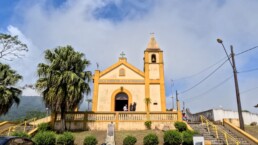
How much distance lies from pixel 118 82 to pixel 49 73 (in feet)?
31.4

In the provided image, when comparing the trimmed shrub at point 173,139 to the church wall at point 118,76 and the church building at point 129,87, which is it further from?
the church wall at point 118,76

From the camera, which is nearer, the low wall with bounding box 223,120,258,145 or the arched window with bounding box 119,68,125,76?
the low wall with bounding box 223,120,258,145

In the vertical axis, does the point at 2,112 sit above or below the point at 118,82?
below

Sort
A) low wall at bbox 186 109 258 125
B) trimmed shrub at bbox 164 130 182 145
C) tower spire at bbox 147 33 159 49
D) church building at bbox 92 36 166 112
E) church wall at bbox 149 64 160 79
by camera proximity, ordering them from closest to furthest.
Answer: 1. trimmed shrub at bbox 164 130 182 145
2. church building at bbox 92 36 166 112
3. low wall at bbox 186 109 258 125
4. church wall at bbox 149 64 160 79
5. tower spire at bbox 147 33 159 49

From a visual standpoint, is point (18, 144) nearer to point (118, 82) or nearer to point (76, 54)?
point (76, 54)

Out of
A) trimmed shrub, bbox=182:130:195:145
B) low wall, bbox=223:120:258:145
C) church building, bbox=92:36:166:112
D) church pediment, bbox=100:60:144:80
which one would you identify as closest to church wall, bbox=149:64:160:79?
church building, bbox=92:36:166:112

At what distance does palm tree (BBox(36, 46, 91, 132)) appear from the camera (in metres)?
18.8

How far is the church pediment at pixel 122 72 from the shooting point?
1063 inches

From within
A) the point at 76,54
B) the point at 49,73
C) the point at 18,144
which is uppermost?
the point at 76,54

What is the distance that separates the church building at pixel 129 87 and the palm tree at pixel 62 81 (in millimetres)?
6103

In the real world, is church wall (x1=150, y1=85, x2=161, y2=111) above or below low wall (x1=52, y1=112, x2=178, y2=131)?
above

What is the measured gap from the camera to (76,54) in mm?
20297

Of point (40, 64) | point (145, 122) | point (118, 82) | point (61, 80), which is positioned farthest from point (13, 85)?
point (145, 122)

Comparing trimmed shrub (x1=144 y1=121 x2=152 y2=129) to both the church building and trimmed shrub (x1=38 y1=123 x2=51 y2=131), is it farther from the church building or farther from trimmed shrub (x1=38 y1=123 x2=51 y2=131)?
trimmed shrub (x1=38 y1=123 x2=51 y2=131)
